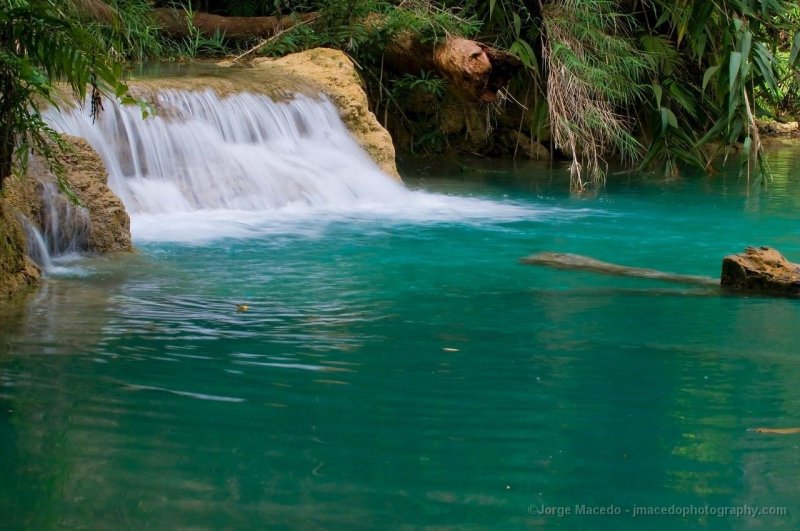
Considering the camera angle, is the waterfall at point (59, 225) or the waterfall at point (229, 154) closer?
the waterfall at point (59, 225)

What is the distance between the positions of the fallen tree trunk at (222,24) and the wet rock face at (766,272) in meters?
7.52

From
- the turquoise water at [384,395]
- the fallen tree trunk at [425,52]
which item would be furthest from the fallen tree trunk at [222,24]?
the turquoise water at [384,395]

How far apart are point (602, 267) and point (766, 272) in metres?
1.11

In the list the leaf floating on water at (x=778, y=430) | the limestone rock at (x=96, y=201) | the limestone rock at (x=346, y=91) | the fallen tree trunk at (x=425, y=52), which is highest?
the fallen tree trunk at (x=425, y=52)

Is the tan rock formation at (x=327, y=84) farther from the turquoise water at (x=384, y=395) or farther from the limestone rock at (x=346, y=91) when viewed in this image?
the turquoise water at (x=384, y=395)

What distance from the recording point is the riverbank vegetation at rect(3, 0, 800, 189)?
1130 cm

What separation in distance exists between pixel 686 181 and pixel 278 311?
7699 millimetres

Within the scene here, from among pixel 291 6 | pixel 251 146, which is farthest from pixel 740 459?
pixel 291 6

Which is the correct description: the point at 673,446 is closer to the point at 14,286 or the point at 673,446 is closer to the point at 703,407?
the point at 703,407

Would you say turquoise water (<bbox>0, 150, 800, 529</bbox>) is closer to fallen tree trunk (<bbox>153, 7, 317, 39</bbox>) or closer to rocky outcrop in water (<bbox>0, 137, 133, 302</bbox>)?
rocky outcrop in water (<bbox>0, 137, 133, 302</bbox>)

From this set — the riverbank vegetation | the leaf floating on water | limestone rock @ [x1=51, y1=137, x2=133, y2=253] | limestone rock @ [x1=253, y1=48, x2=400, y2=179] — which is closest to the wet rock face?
the leaf floating on water

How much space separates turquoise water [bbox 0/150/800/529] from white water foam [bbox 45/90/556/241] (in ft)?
4.68

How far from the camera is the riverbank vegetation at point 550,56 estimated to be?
11.3 meters

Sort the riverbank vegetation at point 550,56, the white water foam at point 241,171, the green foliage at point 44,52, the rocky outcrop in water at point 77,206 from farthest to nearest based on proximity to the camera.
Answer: the riverbank vegetation at point 550,56 < the white water foam at point 241,171 < the rocky outcrop in water at point 77,206 < the green foliage at point 44,52
